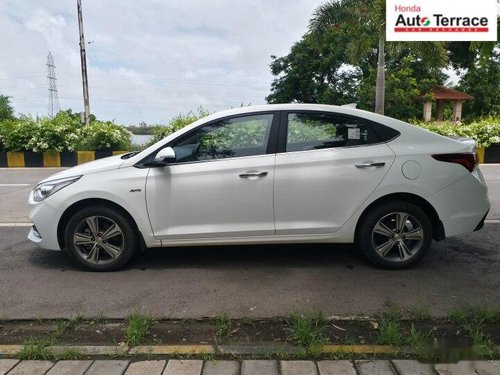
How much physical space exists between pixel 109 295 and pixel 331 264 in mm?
2085

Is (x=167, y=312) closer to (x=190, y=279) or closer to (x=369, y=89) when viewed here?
(x=190, y=279)

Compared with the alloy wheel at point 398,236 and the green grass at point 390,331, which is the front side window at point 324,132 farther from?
the green grass at point 390,331

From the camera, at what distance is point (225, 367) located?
2.58 m

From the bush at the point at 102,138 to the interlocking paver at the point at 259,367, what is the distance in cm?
1180

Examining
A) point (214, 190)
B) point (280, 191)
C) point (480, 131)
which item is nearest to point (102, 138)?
point (214, 190)

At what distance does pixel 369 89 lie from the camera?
97.8ft

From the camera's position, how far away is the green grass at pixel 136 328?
9.43 feet

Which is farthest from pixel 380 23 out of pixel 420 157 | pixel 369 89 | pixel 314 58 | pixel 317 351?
pixel 314 58

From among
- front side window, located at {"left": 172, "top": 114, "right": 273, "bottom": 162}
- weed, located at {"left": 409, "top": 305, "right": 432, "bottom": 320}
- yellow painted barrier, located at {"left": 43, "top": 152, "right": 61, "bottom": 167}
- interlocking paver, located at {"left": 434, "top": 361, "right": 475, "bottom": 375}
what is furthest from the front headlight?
yellow painted barrier, located at {"left": 43, "top": 152, "right": 61, "bottom": 167}

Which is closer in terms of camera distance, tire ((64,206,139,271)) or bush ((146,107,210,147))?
tire ((64,206,139,271))

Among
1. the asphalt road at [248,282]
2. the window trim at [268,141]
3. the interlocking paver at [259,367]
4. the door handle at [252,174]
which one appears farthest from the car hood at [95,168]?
the interlocking paver at [259,367]

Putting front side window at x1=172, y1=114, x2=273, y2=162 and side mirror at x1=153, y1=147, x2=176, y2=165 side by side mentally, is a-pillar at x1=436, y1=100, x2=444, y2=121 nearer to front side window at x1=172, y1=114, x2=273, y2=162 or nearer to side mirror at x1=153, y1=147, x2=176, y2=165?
front side window at x1=172, y1=114, x2=273, y2=162

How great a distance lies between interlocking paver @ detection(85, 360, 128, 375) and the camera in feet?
8.32

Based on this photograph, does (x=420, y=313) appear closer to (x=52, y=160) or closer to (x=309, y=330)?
(x=309, y=330)
